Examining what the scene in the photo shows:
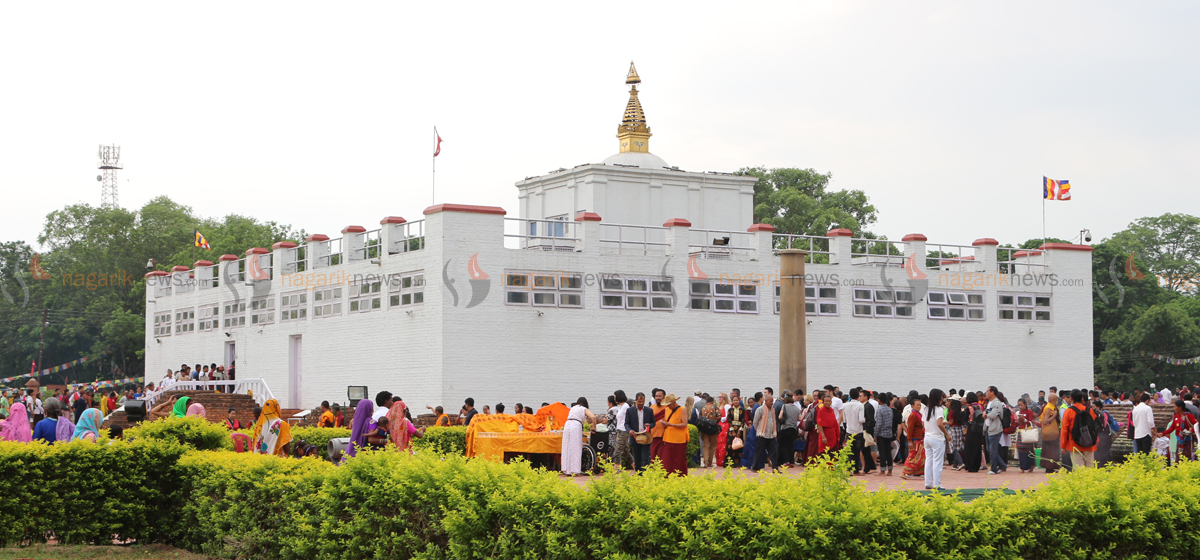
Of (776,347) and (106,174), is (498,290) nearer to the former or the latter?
(776,347)

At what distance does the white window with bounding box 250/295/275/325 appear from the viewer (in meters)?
36.0

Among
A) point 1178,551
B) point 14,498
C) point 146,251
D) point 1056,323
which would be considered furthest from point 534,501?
point 146,251

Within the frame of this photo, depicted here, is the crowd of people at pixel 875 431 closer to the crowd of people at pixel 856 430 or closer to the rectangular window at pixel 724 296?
the crowd of people at pixel 856 430

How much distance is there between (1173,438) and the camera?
1861 centimetres

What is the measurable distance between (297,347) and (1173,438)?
2389cm

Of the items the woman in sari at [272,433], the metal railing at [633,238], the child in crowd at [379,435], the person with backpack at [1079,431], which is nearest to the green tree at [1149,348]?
the metal railing at [633,238]

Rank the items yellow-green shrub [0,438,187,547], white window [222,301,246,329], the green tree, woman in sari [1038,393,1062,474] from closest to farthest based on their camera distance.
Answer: yellow-green shrub [0,438,187,547] → woman in sari [1038,393,1062,474] → white window [222,301,246,329] → the green tree

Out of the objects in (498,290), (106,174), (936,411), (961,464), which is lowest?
(961,464)

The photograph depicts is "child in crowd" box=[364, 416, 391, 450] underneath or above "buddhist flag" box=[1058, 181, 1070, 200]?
underneath

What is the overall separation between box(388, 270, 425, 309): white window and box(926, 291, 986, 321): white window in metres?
14.6

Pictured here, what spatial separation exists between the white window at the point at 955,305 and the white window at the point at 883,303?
2.40 feet

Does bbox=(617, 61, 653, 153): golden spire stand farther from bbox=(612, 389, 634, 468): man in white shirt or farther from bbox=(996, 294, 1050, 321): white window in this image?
bbox=(612, 389, 634, 468): man in white shirt

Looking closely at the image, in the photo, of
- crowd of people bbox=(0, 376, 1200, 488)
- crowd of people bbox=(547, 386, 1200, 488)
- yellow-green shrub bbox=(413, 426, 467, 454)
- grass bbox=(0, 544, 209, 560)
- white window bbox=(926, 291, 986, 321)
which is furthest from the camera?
white window bbox=(926, 291, 986, 321)

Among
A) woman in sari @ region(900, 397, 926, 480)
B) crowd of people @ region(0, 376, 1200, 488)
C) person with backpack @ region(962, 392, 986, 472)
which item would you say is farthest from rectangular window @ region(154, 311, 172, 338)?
woman in sari @ region(900, 397, 926, 480)
